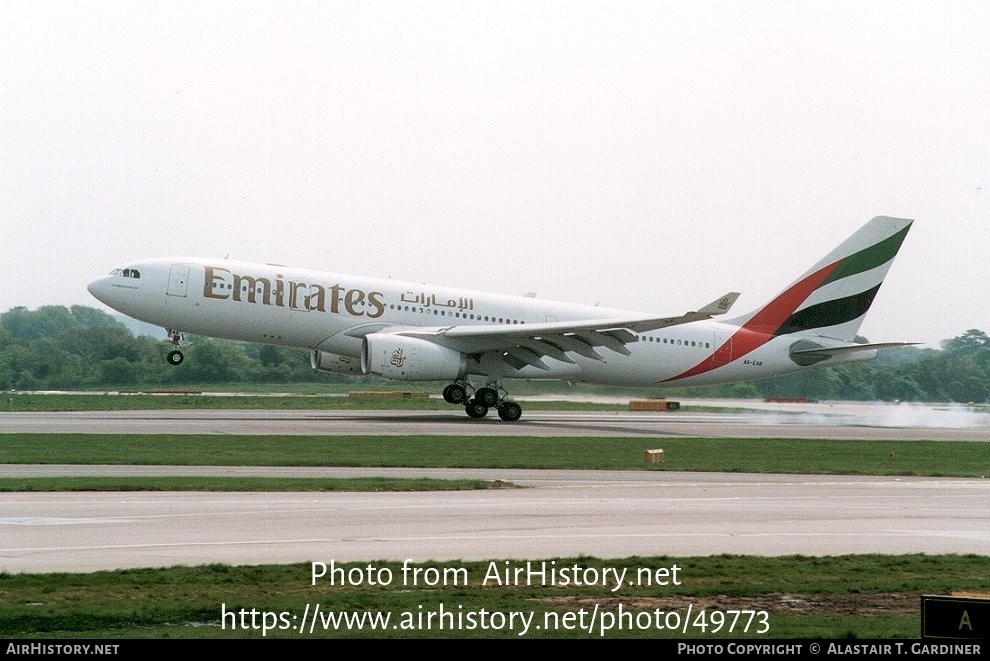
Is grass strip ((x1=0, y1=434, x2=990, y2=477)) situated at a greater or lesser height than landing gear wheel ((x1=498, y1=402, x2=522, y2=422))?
lesser

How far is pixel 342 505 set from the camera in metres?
18.6

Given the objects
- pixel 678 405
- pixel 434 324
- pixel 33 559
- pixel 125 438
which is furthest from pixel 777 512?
pixel 678 405

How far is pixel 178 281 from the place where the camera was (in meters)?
40.1

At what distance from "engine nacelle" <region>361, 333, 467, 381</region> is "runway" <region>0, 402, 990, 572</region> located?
15126mm

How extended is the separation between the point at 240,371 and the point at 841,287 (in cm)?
3228

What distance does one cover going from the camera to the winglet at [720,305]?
3722cm

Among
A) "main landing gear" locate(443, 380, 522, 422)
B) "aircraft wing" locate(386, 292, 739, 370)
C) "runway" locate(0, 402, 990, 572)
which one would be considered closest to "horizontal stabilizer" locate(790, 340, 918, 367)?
"aircraft wing" locate(386, 292, 739, 370)

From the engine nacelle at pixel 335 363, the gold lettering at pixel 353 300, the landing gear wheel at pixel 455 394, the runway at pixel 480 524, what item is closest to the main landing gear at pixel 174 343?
the engine nacelle at pixel 335 363

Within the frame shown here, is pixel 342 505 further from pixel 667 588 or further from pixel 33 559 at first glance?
pixel 667 588

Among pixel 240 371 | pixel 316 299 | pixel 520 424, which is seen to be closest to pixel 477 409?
pixel 520 424

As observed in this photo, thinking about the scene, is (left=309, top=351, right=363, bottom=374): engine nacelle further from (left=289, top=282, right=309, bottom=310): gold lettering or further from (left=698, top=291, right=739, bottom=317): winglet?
(left=698, top=291, right=739, bottom=317): winglet

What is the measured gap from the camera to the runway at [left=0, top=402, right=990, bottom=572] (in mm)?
14391

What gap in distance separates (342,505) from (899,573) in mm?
8275

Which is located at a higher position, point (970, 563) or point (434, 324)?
point (434, 324)
